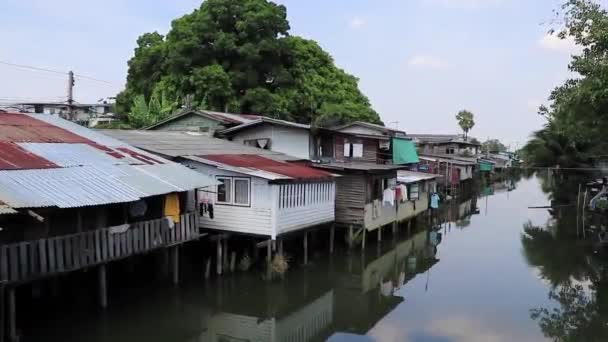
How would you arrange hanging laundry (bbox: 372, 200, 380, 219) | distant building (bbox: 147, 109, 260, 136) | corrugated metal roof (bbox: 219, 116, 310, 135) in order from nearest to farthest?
corrugated metal roof (bbox: 219, 116, 310, 135), hanging laundry (bbox: 372, 200, 380, 219), distant building (bbox: 147, 109, 260, 136)

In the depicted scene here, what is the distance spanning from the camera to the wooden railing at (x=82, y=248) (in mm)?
10477

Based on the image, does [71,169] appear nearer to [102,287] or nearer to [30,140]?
[30,140]

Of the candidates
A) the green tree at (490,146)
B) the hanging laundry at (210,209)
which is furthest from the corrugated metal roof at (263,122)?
the green tree at (490,146)

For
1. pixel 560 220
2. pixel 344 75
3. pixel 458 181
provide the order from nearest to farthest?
pixel 560 220 < pixel 344 75 < pixel 458 181

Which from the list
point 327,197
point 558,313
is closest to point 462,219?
point 327,197

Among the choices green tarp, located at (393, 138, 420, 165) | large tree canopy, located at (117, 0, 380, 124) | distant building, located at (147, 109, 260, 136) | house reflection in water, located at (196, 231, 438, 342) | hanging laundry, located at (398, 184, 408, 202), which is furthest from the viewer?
large tree canopy, located at (117, 0, 380, 124)

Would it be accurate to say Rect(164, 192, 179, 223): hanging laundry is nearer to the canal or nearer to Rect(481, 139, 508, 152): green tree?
the canal

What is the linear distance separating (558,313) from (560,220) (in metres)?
21.0

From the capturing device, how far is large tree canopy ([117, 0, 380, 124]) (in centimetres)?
3484

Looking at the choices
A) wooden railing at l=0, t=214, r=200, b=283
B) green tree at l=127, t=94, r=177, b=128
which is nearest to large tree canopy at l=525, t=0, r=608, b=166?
wooden railing at l=0, t=214, r=200, b=283

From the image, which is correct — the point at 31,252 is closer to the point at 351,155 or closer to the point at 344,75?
the point at 351,155

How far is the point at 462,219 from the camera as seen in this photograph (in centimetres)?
Result: 3688

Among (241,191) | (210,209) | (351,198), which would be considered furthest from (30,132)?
(351,198)

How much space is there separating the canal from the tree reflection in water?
4cm
